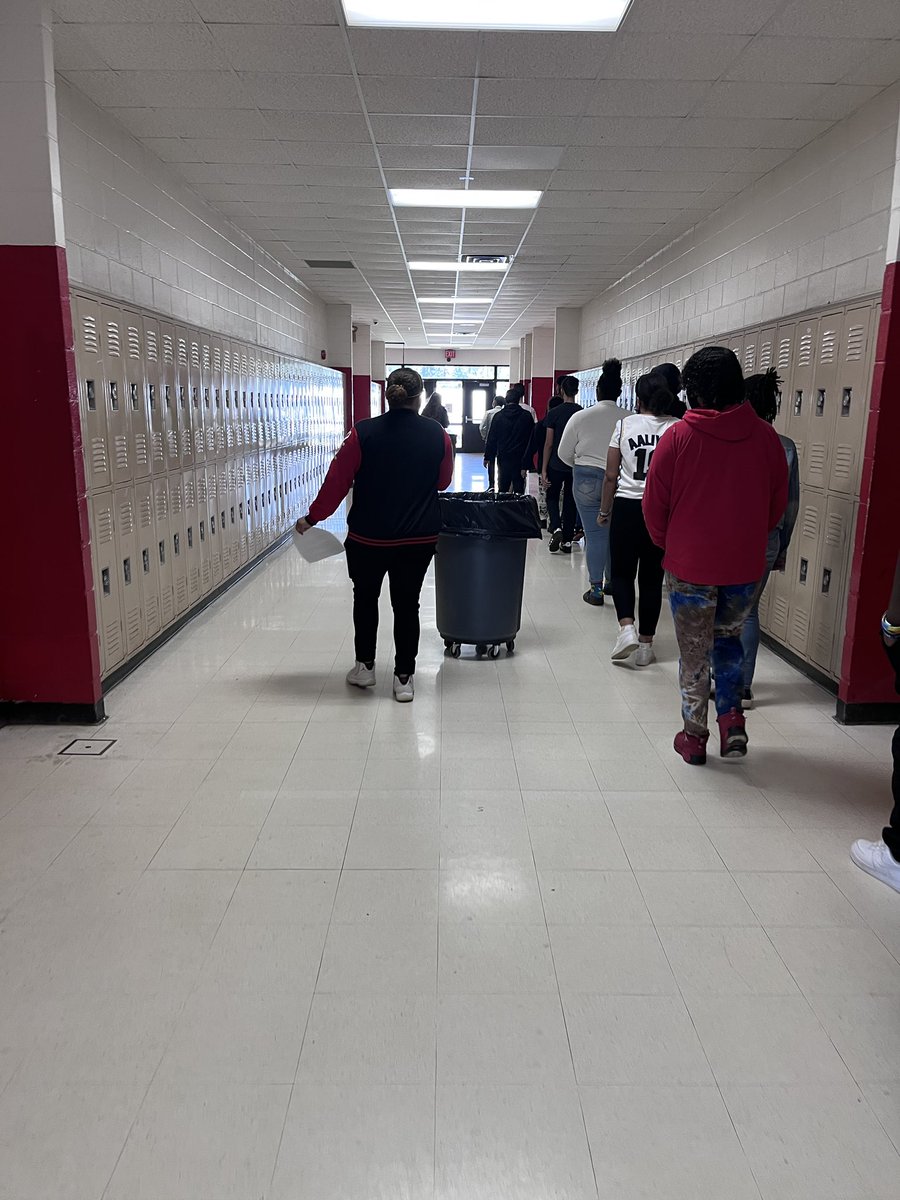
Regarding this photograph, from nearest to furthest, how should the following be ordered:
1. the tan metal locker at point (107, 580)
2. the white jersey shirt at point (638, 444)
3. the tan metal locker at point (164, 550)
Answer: the tan metal locker at point (107, 580) < the white jersey shirt at point (638, 444) < the tan metal locker at point (164, 550)

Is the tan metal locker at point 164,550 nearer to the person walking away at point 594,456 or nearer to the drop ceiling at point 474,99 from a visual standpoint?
the drop ceiling at point 474,99

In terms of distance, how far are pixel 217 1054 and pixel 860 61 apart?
421cm

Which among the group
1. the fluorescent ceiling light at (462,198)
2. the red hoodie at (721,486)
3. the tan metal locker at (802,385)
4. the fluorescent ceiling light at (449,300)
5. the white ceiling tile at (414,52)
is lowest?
the red hoodie at (721,486)

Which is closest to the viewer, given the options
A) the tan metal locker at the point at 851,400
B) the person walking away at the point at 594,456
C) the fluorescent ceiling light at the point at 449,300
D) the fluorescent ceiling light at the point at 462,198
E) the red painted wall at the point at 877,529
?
the red painted wall at the point at 877,529

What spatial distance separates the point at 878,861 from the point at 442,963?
4.25ft

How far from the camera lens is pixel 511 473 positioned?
8.65 m

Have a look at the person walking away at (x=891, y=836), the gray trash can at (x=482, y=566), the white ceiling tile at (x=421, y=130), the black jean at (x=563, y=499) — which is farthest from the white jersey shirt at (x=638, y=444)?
the black jean at (x=563, y=499)

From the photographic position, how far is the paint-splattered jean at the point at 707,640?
121 inches

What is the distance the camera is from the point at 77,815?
2.76m

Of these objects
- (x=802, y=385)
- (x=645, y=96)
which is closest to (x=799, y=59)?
(x=645, y=96)

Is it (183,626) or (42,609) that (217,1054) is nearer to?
(42,609)

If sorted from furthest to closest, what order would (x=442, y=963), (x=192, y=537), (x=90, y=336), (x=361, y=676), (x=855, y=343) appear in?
(x=192, y=537) < (x=361, y=676) < (x=855, y=343) < (x=90, y=336) < (x=442, y=963)

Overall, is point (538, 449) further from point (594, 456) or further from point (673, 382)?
point (673, 382)

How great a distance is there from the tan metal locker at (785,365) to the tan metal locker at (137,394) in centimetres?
334
